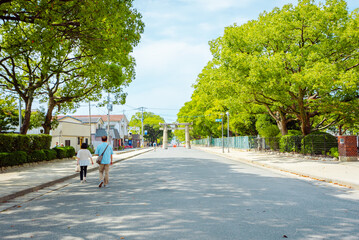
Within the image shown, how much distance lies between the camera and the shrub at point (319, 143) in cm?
1889

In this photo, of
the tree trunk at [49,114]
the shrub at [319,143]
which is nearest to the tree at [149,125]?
the tree trunk at [49,114]

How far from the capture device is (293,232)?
182 inches

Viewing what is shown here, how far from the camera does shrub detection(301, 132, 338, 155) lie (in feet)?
62.0

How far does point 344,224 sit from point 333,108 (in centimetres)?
1728

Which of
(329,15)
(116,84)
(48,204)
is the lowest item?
(48,204)

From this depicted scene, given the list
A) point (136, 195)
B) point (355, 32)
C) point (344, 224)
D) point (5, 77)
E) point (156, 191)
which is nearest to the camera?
point (344, 224)

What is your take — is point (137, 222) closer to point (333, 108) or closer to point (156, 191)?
point (156, 191)

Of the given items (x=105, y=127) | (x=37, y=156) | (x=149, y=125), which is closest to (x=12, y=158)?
(x=37, y=156)

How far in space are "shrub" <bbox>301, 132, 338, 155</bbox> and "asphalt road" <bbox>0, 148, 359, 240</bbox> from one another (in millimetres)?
10661

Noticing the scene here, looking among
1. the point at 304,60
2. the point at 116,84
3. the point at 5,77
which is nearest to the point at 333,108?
the point at 304,60

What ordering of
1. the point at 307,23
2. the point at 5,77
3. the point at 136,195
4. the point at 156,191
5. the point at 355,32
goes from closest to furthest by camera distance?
the point at 136,195 < the point at 156,191 < the point at 355,32 < the point at 307,23 < the point at 5,77

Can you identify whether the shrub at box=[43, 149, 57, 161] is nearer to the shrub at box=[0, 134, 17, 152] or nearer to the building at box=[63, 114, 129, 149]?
the shrub at box=[0, 134, 17, 152]

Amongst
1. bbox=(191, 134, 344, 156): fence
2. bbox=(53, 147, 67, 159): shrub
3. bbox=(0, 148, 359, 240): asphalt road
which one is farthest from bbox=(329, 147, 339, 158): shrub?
bbox=(53, 147, 67, 159): shrub

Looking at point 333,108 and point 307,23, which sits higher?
point 307,23
